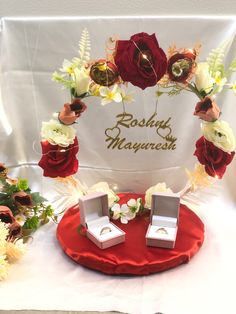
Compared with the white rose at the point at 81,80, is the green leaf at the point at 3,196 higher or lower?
lower

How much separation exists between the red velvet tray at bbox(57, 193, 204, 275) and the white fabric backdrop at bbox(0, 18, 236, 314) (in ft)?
0.10

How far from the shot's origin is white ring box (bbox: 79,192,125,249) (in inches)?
44.3

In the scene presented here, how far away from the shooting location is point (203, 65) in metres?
1.04

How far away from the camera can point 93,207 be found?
120cm

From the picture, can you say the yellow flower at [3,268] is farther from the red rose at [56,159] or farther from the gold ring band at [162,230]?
the gold ring band at [162,230]

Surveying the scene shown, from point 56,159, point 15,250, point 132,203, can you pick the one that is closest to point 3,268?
point 15,250

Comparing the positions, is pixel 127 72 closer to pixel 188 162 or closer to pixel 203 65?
pixel 203 65

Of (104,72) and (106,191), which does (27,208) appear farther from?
(104,72)

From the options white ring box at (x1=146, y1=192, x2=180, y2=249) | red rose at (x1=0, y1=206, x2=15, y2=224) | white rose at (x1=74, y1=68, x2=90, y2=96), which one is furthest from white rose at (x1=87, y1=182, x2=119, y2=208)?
A: white rose at (x1=74, y1=68, x2=90, y2=96)

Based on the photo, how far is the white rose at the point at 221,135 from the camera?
1.05 metres

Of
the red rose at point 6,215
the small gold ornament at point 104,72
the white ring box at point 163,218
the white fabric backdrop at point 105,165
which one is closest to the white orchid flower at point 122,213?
the white ring box at point 163,218

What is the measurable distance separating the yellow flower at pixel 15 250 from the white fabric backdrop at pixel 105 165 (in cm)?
4

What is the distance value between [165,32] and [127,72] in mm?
372

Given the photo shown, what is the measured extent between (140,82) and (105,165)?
550 mm
